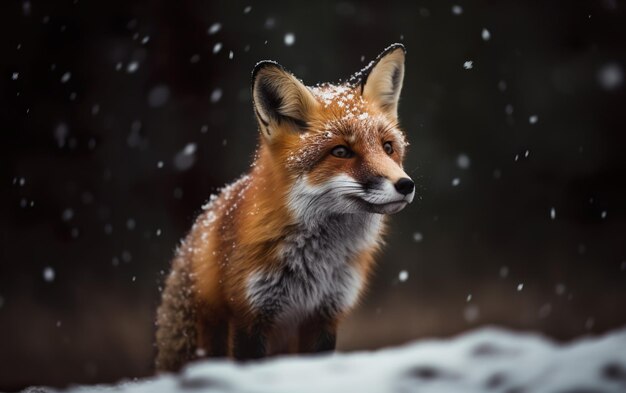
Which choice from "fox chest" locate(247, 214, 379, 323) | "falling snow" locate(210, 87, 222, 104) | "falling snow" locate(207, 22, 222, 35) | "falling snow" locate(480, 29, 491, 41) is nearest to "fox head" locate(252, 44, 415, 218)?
"fox chest" locate(247, 214, 379, 323)

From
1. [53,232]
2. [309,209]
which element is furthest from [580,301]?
[53,232]

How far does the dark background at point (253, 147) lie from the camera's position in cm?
366

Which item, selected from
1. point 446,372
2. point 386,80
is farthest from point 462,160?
point 446,372

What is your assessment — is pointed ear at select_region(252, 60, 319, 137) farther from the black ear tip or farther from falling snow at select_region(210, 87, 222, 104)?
falling snow at select_region(210, 87, 222, 104)

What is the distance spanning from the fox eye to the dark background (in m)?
0.85

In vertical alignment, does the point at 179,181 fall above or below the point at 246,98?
below

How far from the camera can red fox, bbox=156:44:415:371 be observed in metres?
2.59

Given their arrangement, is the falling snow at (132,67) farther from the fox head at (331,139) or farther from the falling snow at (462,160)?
the falling snow at (462,160)

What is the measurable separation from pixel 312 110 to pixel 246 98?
996mm

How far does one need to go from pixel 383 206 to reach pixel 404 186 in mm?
156

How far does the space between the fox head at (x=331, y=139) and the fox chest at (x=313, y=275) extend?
5.9 inches

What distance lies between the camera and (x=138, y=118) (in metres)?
3.72

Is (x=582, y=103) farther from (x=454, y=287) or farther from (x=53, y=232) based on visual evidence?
(x=53, y=232)

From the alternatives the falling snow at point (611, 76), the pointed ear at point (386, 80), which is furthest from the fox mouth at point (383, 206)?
the falling snow at point (611, 76)
